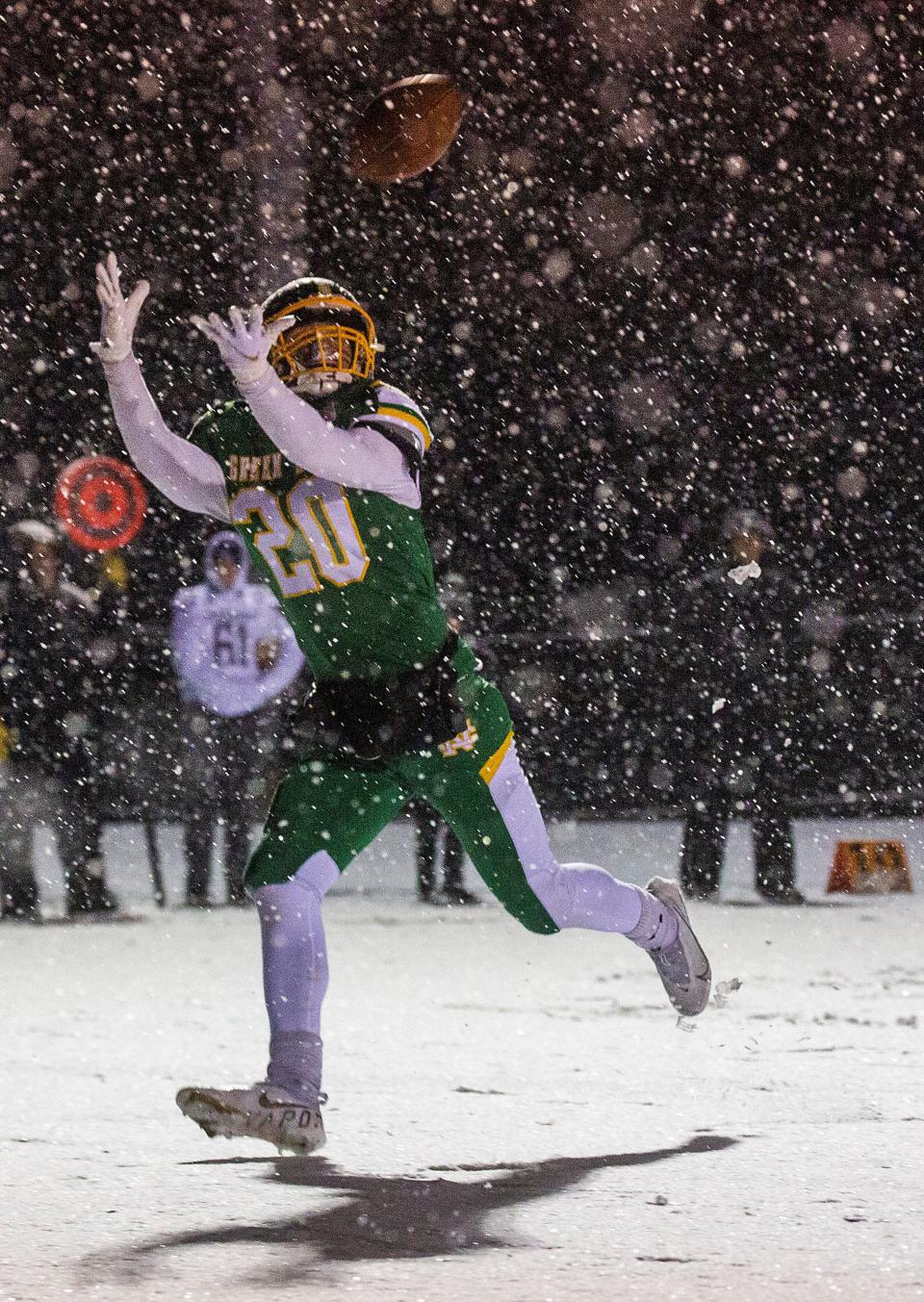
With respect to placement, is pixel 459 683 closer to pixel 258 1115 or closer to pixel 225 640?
pixel 258 1115

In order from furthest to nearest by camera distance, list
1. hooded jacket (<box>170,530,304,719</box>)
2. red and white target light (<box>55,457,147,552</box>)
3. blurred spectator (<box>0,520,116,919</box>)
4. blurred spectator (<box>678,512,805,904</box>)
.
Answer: red and white target light (<box>55,457,147,552</box>) → blurred spectator (<box>678,512,805,904</box>) → hooded jacket (<box>170,530,304,719</box>) → blurred spectator (<box>0,520,116,919</box>)

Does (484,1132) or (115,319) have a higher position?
(115,319)

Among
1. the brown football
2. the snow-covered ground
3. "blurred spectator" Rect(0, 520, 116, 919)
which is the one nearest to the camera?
the snow-covered ground

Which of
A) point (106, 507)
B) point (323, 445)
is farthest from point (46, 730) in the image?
point (106, 507)

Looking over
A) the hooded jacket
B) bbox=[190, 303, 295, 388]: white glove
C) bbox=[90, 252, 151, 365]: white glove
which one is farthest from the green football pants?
the hooded jacket

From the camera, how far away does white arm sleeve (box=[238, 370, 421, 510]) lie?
4.01 m

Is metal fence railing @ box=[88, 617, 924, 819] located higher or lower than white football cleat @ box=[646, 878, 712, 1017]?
higher

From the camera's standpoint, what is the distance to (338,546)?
433 cm

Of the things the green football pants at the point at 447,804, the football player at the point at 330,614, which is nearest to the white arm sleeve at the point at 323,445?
the football player at the point at 330,614

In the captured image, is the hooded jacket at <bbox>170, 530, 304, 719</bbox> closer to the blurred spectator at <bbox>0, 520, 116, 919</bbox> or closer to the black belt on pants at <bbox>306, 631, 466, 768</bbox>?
the blurred spectator at <bbox>0, 520, 116, 919</bbox>

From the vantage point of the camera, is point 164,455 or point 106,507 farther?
point 106,507

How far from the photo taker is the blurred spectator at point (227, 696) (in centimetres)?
1034

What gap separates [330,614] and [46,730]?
6223mm

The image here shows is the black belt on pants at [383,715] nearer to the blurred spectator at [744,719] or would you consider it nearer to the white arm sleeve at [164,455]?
the white arm sleeve at [164,455]
